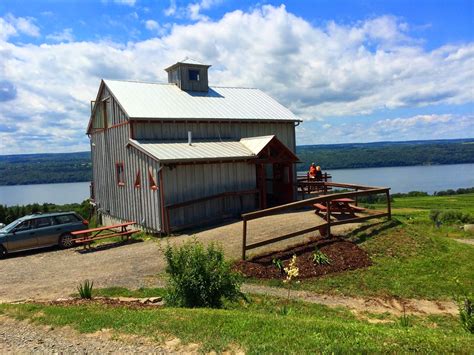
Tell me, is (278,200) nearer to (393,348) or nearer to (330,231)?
(330,231)

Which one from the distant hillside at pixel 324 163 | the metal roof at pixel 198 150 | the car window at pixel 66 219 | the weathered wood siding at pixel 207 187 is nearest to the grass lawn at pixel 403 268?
the weathered wood siding at pixel 207 187

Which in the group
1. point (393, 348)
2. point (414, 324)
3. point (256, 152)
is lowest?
point (414, 324)

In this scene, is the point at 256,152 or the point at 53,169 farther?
the point at 53,169

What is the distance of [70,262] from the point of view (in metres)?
14.8

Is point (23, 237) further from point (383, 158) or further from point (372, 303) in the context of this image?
point (383, 158)

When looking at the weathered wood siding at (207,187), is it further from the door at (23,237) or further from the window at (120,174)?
the door at (23,237)

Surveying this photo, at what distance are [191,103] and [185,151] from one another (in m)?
4.95

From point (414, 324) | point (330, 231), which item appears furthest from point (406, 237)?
point (414, 324)

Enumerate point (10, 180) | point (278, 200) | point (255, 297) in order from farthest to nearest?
point (10, 180) < point (278, 200) < point (255, 297)

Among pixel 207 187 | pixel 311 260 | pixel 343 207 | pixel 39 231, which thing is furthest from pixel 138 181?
pixel 311 260

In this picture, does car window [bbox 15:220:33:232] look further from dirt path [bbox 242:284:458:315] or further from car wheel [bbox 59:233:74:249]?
dirt path [bbox 242:284:458:315]

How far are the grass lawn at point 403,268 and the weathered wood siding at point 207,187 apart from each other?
6.79 metres

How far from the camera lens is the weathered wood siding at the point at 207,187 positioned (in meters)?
18.6

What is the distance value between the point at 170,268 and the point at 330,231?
722 centimetres
